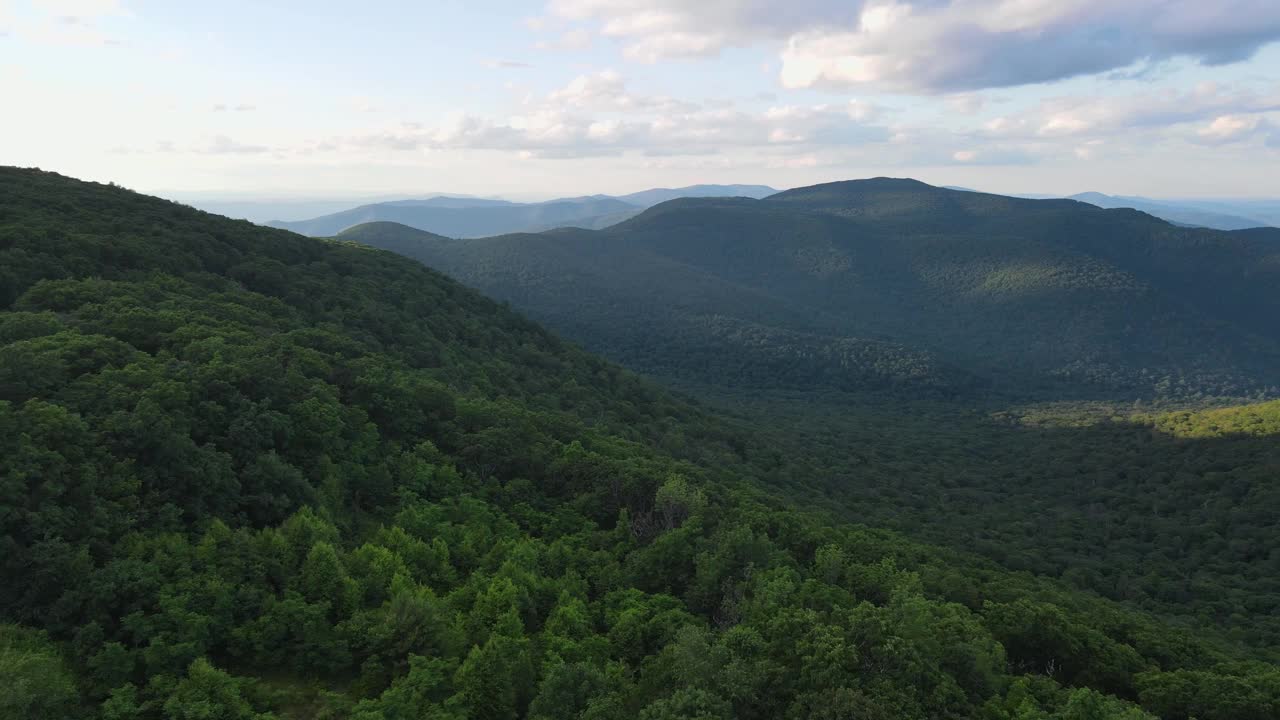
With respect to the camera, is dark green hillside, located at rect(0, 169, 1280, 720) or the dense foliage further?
the dense foliage

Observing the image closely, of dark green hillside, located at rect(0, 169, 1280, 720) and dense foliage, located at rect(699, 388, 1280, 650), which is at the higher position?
dark green hillside, located at rect(0, 169, 1280, 720)

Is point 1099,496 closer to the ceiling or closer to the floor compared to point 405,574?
closer to the floor

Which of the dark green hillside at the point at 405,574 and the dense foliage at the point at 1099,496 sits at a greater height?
the dark green hillside at the point at 405,574

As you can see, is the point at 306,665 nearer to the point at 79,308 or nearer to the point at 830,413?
the point at 79,308

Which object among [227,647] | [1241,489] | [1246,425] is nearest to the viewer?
[227,647]

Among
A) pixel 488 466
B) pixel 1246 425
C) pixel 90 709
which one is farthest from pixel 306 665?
pixel 1246 425

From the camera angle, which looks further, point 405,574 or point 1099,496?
point 1099,496

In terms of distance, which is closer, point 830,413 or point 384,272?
point 384,272

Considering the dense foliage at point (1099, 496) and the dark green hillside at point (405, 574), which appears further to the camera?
the dense foliage at point (1099, 496)
